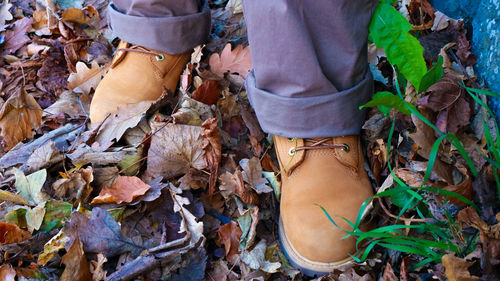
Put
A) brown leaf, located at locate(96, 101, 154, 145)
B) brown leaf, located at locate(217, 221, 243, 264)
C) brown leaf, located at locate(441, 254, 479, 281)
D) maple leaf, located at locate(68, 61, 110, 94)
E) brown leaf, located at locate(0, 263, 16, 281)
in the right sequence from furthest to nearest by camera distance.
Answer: maple leaf, located at locate(68, 61, 110, 94) → brown leaf, located at locate(96, 101, 154, 145) → brown leaf, located at locate(217, 221, 243, 264) → brown leaf, located at locate(0, 263, 16, 281) → brown leaf, located at locate(441, 254, 479, 281)

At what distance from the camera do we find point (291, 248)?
4.00ft

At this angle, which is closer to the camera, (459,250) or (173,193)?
(459,250)

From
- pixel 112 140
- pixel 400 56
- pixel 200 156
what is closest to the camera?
pixel 400 56

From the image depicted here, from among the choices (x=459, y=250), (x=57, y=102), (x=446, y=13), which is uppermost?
(x=446, y=13)

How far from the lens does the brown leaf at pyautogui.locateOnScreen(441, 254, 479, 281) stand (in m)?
0.90

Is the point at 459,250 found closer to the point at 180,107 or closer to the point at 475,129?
the point at 475,129

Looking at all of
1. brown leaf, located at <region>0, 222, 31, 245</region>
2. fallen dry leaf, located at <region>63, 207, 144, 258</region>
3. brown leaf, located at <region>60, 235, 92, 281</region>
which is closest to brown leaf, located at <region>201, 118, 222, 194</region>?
fallen dry leaf, located at <region>63, 207, 144, 258</region>

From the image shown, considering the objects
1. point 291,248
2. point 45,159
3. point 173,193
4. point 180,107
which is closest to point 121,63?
point 180,107

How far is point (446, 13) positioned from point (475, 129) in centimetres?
56

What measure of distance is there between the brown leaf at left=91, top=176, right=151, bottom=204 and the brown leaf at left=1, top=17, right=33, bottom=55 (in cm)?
113

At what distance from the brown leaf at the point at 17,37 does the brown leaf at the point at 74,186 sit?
3.37 ft

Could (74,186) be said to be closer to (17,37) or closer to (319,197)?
(319,197)

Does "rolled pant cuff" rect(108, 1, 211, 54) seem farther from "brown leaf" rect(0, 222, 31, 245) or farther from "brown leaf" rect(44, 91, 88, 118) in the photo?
"brown leaf" rect(0, 222, 31, 245)

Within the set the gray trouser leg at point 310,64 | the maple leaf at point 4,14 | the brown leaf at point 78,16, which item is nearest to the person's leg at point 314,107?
the gray trouser leg at point 310,64
